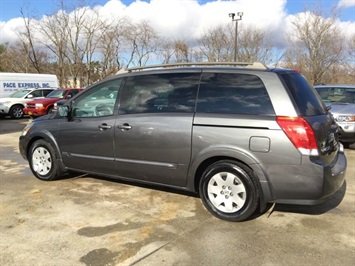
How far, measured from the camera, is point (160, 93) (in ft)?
14.6

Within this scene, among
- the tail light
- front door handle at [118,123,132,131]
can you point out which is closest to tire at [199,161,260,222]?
the tail light

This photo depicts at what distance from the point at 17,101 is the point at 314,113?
16.3 m

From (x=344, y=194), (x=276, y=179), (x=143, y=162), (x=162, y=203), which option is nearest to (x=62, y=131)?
(x=143, y=162)

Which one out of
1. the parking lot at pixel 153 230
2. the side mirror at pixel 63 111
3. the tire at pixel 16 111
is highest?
the side mirror at pixel 63 111

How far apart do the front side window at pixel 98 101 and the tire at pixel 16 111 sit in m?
13.5

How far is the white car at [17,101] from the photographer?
17.0m

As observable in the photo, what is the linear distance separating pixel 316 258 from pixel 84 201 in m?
2.91

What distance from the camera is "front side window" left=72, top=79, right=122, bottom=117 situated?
4.84 m

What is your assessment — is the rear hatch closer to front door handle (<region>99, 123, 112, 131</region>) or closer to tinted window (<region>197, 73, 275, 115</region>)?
tinted window (<region>197, 73, 275, 115</region>)

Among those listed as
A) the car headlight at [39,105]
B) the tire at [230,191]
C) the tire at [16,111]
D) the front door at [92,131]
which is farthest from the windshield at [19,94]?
the tire at [230,191]

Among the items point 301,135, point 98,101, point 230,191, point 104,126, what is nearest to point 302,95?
point 301,135

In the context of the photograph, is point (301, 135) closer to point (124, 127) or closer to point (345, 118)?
point (124, 127)

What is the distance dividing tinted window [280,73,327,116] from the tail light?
0.15 metres

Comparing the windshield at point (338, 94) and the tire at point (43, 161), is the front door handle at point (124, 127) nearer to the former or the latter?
the tire at point (43, 161)
